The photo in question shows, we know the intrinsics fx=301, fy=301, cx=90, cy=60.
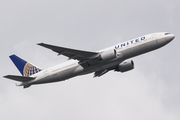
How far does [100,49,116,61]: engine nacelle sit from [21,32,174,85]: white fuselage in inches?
32.5

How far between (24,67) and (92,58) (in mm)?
13369

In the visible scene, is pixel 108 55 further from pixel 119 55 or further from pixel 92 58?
pixel 92 58

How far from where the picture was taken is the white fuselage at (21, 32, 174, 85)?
42.1m

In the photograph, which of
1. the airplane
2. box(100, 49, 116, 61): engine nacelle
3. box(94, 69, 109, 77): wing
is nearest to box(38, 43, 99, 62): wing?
the airplane

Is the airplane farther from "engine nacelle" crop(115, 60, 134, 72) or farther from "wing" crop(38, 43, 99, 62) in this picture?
"engine nacelle" crop(115, 60, 134, 72)

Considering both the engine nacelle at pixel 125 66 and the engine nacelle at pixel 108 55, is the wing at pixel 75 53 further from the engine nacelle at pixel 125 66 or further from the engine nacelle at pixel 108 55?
the engine nacelle at pixel 125 66

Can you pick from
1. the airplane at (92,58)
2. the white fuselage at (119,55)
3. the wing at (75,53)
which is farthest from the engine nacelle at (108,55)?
the wing at (75,53)

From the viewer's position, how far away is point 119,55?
42.1 m

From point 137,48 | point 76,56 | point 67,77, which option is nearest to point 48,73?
point 67,77

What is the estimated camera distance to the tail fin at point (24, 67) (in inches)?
1902

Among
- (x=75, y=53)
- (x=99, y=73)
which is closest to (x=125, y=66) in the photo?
(x=99, y=73)

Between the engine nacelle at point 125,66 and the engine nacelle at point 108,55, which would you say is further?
the engine nacelle at point 125,66

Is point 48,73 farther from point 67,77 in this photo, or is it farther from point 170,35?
point 170,35

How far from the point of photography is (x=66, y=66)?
44594 mm
